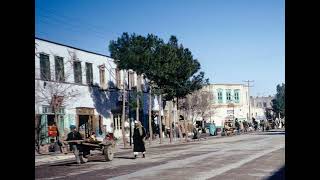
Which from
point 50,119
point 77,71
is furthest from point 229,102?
point 50,119

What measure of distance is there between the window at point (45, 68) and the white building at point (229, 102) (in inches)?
1910

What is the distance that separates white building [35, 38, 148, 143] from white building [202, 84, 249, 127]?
38739mm

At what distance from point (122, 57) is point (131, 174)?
21373mm

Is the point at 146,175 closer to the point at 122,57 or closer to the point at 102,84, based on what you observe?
the point at 122,57

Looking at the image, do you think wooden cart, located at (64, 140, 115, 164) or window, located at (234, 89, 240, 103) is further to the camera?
window, located at (234, 89, 240, 103)

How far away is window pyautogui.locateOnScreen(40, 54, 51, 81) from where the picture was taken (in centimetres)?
2739

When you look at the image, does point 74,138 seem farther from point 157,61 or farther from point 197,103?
point 197,103

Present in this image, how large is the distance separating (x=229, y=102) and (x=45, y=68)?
53652 millimetres

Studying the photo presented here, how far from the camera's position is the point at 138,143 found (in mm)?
18141

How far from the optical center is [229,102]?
77.0 m

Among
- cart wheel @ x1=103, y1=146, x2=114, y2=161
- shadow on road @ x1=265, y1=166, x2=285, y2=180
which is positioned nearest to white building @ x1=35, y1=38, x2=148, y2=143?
cart wheel @ x1=103, y1=146, x2=114, y2=161

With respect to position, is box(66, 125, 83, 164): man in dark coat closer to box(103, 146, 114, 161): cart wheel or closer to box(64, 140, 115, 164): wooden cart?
box(64, 140, 115, 164): wooden cart
